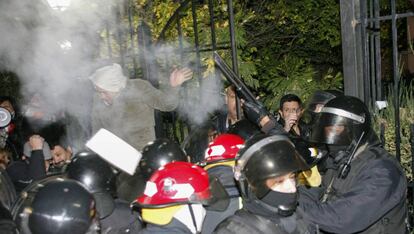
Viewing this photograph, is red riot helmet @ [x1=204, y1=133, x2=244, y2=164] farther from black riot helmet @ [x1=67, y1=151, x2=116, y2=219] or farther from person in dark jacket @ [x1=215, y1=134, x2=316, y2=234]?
person in dark jacket @ [x1=215, y1=134, x2=316, y2=234]

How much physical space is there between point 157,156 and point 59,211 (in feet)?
4.49

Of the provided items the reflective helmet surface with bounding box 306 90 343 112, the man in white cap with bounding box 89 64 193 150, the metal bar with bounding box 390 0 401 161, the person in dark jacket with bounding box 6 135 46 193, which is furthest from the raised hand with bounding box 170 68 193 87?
the metal bar with bounding box 390 0 401 161

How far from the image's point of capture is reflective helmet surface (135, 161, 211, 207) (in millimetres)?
3168

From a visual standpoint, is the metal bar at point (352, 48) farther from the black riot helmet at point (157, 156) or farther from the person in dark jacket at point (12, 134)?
the person in dark jacket at point (12, 134)

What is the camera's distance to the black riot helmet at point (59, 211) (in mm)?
3066

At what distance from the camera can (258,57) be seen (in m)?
9.26

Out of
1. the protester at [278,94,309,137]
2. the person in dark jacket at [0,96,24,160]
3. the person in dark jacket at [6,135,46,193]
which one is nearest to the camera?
the person in dark jacket at [6,135,46,193]

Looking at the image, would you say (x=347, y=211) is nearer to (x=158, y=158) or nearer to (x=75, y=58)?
(x=158, y=158)

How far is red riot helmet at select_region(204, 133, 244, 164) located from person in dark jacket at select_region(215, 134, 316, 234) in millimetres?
981

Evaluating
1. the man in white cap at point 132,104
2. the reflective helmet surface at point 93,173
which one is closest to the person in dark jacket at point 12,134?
the man in white cap at point 132,104

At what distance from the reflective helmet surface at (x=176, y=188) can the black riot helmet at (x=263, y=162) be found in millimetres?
251

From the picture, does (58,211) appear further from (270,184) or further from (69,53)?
(69,53)

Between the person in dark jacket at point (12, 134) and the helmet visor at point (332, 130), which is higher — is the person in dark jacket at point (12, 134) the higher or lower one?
the lower one

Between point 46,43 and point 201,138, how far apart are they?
3656mm
